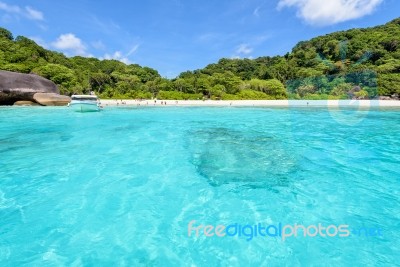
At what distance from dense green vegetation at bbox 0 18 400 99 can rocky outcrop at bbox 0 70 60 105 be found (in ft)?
41.7

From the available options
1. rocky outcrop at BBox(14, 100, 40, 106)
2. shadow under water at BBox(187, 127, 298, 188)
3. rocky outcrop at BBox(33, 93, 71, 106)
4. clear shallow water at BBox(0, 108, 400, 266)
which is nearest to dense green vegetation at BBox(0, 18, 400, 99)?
rocky outcrop at BBox(33, 93, 71, 106)

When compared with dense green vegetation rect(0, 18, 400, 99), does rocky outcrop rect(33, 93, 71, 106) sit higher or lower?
lower

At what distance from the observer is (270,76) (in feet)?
216

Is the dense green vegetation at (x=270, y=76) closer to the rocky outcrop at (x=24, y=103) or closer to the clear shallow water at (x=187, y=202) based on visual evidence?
the rocky outcrop at (x=24, y=103)

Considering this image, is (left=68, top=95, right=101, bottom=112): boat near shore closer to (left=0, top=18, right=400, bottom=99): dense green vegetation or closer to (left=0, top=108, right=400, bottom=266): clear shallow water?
(left=0, top=108, right=400, bottom=266): clear shallow water

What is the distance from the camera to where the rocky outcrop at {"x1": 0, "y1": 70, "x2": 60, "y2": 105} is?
2831cm

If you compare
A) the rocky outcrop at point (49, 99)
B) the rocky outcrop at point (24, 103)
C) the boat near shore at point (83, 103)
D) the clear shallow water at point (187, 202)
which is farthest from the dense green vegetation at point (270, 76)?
the clear shallow water at point (187, 202)

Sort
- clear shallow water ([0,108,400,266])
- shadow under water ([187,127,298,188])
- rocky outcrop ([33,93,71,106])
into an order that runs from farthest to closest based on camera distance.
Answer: rocky outcrop ([33,93,71,106]) → shadow under water ([187,127,298,188]) → clear shallow water ([0,108,400,266])

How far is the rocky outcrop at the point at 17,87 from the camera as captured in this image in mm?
28312

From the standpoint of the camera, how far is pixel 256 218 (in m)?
4.58

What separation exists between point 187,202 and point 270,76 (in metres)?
65.5

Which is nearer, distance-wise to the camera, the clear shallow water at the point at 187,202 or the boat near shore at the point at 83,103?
the clear shallow water at the point at 187,202

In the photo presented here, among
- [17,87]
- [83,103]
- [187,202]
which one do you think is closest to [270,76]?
[83,103]

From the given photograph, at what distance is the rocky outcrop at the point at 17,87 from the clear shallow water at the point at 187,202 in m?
24.5
